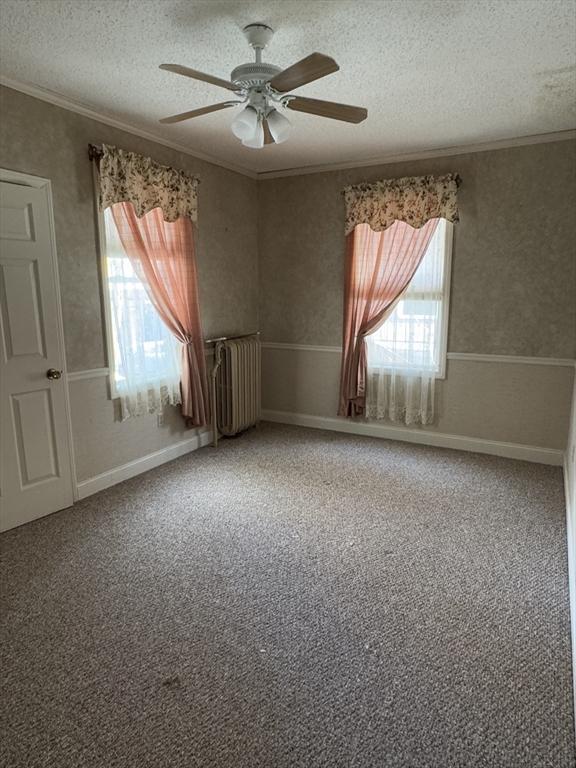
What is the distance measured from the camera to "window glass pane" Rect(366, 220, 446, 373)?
162 inches

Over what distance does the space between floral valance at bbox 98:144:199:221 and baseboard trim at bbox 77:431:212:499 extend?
185 cm

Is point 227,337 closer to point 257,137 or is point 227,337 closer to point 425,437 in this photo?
point 425,437

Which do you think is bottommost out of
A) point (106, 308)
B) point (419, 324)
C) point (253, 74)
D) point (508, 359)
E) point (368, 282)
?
point (508, 359)

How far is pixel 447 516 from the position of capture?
9.95 ft

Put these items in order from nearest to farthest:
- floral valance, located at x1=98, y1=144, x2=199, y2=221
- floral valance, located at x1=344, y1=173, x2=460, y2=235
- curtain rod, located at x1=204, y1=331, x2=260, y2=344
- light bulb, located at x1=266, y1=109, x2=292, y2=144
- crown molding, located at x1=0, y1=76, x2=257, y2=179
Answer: light bulb, located at x1=266, y1=109, x2=292, y2=144 < crown molding, located at x1=0, y1=76, x2=257, y2=179 < floral valance, located at x1=98, y1=144, x2=199, y2=221 < floral valance, located at x1=344, y1=173, x2=460, y2=235 < curtain rod, located at x1=204, y1=331, x2=260, y2=344

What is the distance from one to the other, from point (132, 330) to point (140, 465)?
1064 millimetres

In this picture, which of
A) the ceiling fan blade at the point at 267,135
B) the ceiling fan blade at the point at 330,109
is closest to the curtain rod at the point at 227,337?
the ceiling fan blade at the point at 267,135

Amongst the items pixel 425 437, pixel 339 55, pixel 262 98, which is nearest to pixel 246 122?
pixel 262 98

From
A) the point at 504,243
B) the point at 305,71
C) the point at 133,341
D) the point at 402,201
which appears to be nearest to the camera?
the point at 305,71

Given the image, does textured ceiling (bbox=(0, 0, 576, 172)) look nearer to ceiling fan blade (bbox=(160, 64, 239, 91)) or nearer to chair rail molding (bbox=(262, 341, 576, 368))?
ceiling fan blade (bbox=(160, 64, 239, 91))

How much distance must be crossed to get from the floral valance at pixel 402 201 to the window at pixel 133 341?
6.54 ft

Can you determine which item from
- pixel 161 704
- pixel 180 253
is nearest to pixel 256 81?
pixel 180 253

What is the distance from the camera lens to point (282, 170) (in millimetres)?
4691

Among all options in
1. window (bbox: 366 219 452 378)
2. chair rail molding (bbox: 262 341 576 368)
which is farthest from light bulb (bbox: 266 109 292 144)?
chair rail molding (bbox: 262 341 576 368)
